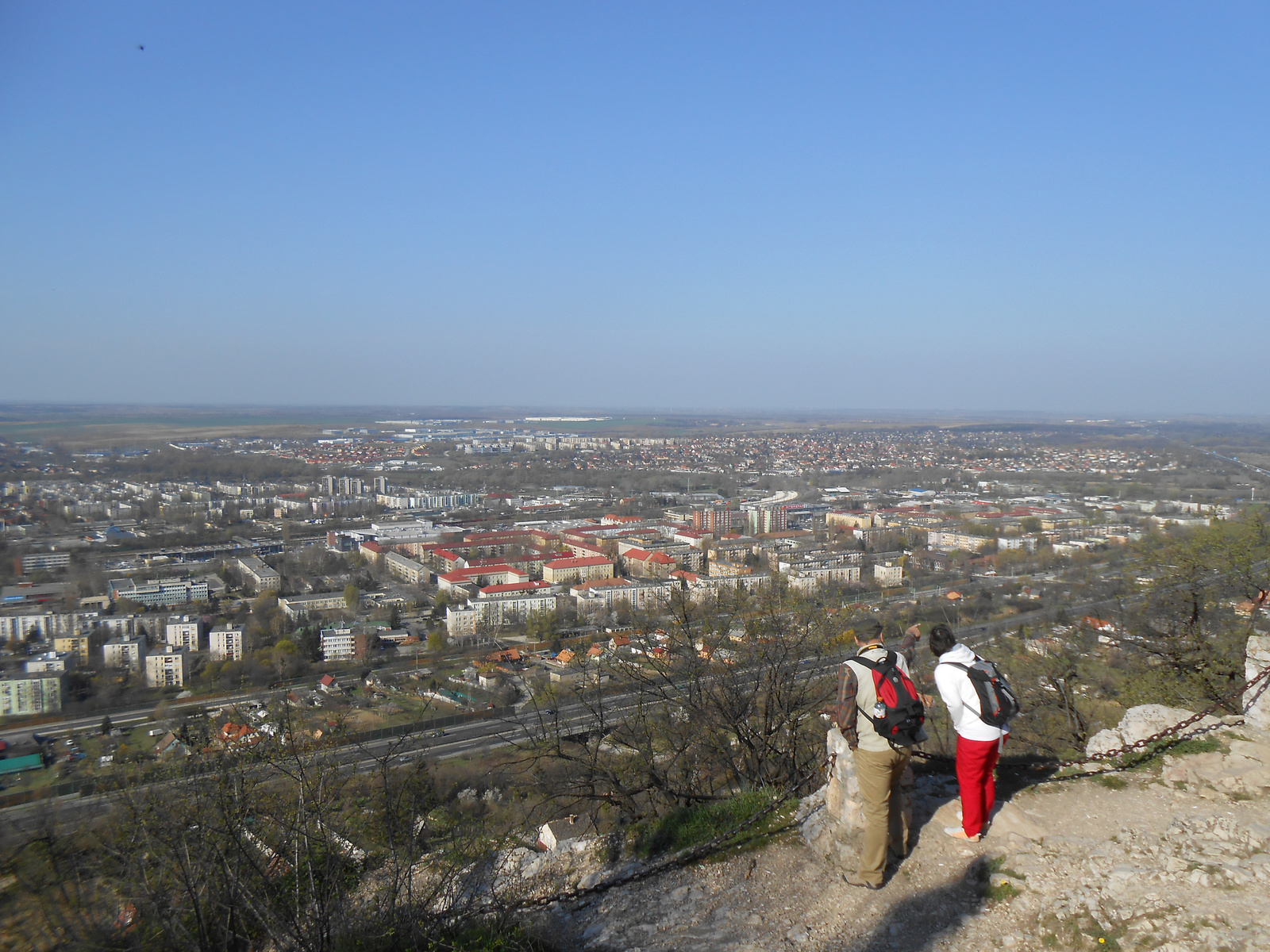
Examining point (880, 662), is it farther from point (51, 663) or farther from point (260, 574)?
point (260, 574)

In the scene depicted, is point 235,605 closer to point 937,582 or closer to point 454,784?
point 454,784

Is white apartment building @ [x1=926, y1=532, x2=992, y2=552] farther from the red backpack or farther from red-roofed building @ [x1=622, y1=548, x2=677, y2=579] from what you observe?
the red backpack

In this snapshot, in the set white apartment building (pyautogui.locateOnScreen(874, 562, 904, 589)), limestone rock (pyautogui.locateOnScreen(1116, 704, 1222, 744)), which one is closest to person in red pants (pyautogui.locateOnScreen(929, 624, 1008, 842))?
limestone rock (pyautogui.locateOnScreen(1116, 704, 1222, 744))

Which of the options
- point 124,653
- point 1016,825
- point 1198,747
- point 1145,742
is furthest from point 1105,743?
point 124,653

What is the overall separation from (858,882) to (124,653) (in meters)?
14.6

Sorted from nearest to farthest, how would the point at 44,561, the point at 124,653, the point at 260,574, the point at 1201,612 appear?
the point at 1201,612, the point at 124,653, the point at 44,561, the point at 260,574

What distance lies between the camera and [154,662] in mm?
12906

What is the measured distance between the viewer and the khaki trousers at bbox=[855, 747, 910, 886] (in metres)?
3.18

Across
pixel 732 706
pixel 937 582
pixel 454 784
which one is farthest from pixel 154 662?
pixel 937 582

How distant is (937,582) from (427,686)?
1400cm

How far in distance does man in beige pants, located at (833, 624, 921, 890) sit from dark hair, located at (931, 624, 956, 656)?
18 centimetres

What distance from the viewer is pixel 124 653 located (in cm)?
1327

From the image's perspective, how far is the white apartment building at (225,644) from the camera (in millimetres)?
14289

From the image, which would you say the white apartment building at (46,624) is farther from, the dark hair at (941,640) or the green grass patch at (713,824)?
the dark hair at (941,640)
